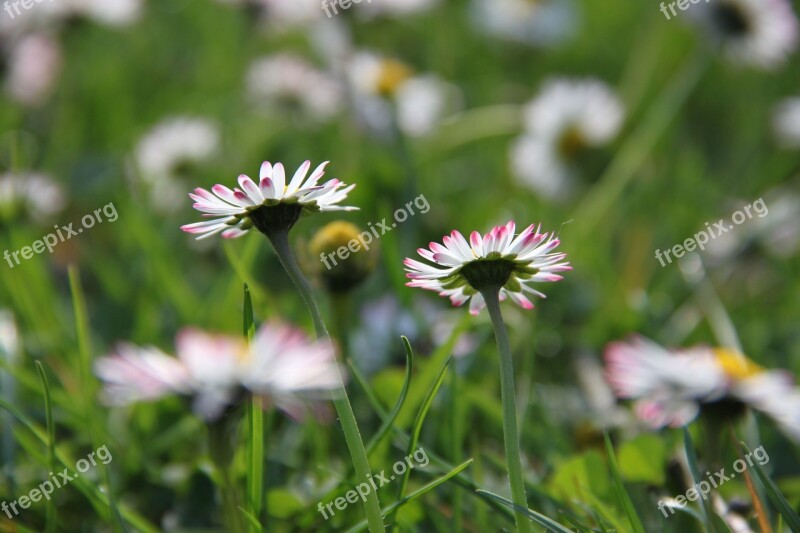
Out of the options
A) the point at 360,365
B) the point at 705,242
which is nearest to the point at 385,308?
the point at 360,365

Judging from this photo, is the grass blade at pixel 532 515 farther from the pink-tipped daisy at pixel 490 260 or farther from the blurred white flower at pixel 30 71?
the blurred white flower at pixel 30 71

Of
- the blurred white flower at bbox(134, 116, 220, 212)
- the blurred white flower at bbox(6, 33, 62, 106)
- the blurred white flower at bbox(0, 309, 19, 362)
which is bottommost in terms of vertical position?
the blurred white flower at bbox(0, 309, 19, 362)

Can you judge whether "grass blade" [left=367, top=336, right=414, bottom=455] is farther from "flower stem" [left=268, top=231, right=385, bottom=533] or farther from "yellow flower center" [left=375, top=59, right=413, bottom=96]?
"yellow flower center" [left=375, top=59, right=413, bottom=96]

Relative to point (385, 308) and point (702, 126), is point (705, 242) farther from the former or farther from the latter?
point (702, 126)

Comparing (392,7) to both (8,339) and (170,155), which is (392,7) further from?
(8,339)

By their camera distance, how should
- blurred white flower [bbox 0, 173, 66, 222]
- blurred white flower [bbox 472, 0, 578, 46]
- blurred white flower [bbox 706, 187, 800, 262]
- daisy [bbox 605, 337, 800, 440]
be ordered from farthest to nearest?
blurred white flower [bbox 472, 0, 578, 46] → blurred white flower [bbox 706, 187, 800, 262] → blurred white flower [bbox 0, 173, 66, 222] → daisy [bbox 605, 337, 800, 440]

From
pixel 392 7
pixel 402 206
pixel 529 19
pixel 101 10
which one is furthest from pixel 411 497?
pixel 529 19

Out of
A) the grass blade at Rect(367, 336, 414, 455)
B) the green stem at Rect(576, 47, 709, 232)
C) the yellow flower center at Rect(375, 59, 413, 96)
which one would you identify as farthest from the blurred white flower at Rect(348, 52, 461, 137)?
the grass blade at Rect(367, 336, 414, 455)
